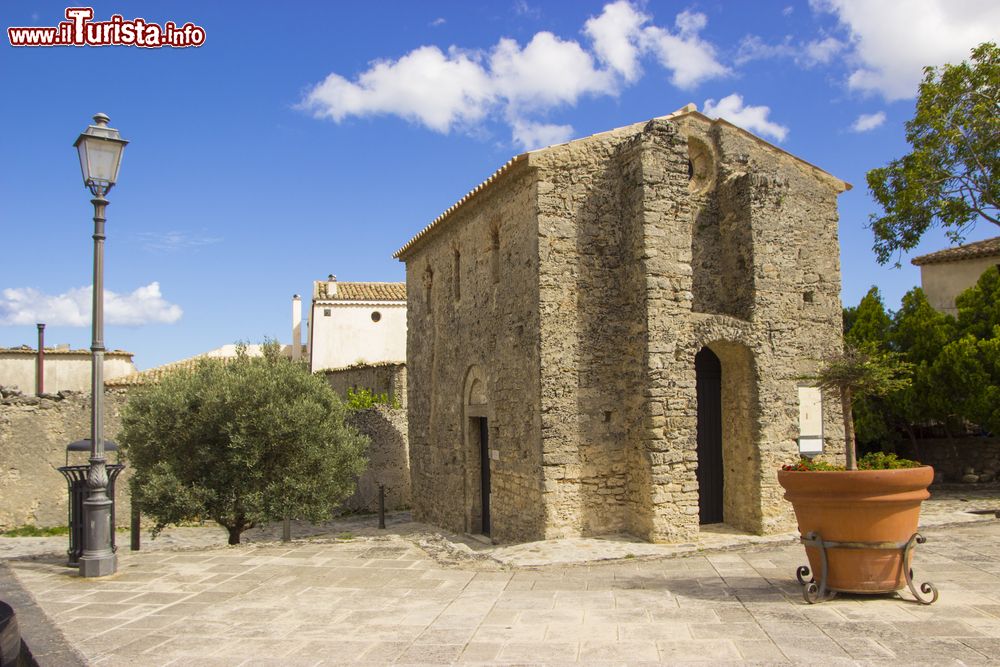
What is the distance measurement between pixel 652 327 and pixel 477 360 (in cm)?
395

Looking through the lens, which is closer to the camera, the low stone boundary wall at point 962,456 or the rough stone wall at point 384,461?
the low stone boundary wall at point 962,456

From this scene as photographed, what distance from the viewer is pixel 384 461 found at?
19156mm

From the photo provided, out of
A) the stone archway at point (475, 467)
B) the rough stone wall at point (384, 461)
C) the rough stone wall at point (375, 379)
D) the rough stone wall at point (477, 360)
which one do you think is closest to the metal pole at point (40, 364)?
the rough stone wall at point (375, 379)

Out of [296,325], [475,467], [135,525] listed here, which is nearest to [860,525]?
[475,467]

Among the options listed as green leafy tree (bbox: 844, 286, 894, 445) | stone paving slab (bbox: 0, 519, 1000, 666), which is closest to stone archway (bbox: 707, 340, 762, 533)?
stone paving slab (bbox: 0, 519, 1000, 666)

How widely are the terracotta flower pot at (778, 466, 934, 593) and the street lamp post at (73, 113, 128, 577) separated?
23.0 feet

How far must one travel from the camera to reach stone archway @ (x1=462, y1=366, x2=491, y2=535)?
1361cm

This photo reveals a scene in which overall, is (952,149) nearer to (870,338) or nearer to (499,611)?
(870,338)

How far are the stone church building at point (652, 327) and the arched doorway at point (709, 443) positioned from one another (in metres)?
0.02

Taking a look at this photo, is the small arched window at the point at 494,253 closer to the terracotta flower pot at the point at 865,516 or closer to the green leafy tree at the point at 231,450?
the green leafy tree at the point at 231,450

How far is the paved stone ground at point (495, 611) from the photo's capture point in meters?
5.27

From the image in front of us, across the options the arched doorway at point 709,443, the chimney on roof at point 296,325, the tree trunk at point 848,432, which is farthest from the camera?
the chimney on roof at point 296,325

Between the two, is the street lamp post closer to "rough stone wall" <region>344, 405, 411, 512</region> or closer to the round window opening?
the round window opening

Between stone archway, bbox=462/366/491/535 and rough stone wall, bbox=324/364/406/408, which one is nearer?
stone archway, bbox=462/366/491/535
